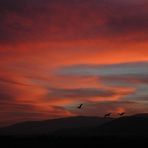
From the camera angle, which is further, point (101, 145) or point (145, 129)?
point (145, 129)

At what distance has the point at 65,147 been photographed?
7175cm

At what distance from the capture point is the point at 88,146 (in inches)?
2928

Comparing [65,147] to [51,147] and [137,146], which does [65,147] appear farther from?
[137,146]

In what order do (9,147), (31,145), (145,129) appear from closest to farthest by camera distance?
1. (9,147)
2. (31,145)
3. (145,129)

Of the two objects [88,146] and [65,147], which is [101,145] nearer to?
[88,146]

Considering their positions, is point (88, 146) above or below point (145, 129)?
below

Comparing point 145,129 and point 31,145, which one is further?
point 145,129

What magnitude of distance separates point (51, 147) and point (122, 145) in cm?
1244

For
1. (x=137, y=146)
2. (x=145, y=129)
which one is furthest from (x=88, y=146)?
(x=145, y=129)

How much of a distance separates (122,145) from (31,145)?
607 inches

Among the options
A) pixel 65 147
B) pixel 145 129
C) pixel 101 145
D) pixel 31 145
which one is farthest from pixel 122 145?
pixel 145 129

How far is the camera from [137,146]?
72.6 m

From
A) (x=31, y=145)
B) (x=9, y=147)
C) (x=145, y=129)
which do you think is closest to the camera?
(x=9, y=147)

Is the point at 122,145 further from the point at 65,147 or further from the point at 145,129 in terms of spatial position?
the point at 145,129
